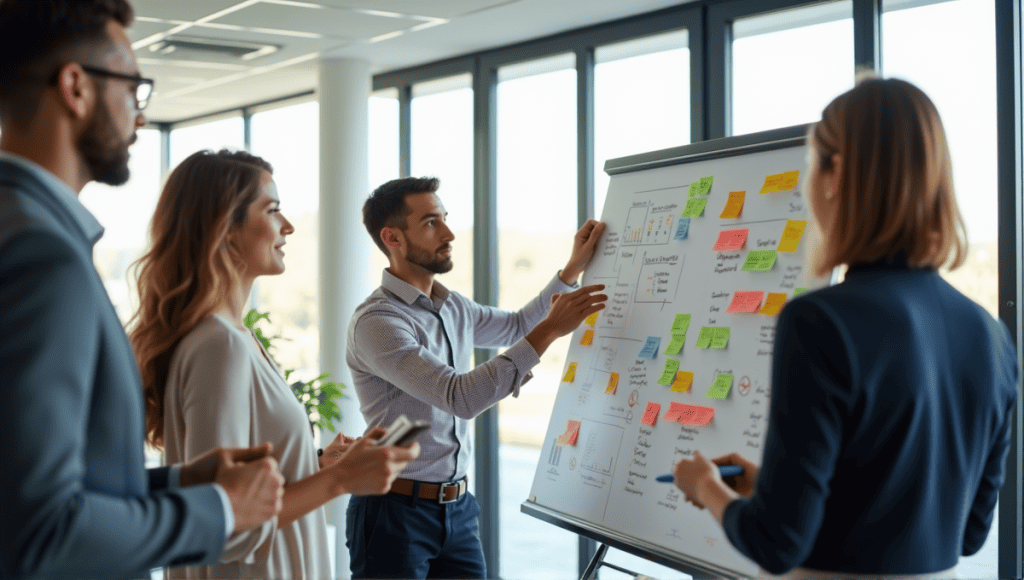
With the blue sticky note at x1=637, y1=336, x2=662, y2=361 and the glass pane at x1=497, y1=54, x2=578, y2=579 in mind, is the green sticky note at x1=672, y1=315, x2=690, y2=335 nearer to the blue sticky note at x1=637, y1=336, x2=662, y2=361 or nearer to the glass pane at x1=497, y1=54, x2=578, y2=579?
the blue sticky note at x1=637, y1=336, x2=662, y2=361

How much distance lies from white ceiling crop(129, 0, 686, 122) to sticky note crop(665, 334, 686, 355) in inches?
74.6

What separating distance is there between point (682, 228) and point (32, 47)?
164 centimetres

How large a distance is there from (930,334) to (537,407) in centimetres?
325

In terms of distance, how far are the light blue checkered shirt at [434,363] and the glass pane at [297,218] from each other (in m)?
2.80

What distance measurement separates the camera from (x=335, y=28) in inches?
158

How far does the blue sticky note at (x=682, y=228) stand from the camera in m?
2.28

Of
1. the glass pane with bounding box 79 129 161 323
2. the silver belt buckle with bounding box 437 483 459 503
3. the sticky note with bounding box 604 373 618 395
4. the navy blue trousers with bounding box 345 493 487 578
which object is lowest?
the navy blue trousers with bounding box 345 493 487 578

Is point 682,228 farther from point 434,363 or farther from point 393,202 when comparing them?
point 393,202

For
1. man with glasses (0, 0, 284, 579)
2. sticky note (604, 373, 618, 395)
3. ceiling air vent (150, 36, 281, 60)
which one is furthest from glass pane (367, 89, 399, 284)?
man with glasses (0, 0, 284, 579)

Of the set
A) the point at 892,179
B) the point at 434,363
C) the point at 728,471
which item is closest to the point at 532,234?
the point at 434,363

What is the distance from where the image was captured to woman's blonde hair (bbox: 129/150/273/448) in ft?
5.34

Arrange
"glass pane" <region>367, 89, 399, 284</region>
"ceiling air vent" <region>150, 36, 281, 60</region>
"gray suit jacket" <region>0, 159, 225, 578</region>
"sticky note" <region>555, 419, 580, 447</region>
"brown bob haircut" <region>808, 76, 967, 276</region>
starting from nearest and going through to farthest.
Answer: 1. "gray suit jacket" <region>0, 159, 225, 578</region>
2. "brown bob haircut" <region>808, 76, 967, 276</region>
3. "sticky note" <region>555, 419, 580, 447</region>
4. "ceiling air vent" <region>150, 36, 281, 60</region>
5. "glass pane" <region>367, 89, 399, 284</region>

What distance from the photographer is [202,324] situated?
5.34ft

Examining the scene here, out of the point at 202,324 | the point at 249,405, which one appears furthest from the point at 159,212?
the point at 249,405
